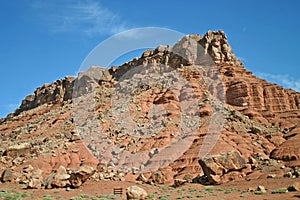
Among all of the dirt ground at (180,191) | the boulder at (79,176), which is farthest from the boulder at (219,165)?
the boulder at (79,176)

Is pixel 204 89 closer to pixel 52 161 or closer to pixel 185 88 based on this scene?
pixel 185 88

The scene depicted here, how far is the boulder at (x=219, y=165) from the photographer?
107 ft

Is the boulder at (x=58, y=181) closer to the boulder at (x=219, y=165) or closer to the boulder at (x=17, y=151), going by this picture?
the boulder at (x=219, y=165)

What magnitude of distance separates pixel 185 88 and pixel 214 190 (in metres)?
32.3

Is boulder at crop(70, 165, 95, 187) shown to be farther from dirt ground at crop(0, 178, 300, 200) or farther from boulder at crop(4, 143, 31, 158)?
boulder at crop(4, 143, 31, 158)

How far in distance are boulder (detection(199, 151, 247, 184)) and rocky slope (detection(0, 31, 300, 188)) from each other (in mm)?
88

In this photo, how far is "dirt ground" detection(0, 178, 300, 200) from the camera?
80.6 feet

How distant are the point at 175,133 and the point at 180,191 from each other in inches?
697

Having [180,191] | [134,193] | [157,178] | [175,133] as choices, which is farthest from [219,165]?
[175,133]

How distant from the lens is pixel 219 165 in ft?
109

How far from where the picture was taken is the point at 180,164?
3975 cm

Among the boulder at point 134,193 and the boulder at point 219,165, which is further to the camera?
the boulder at point 219,165

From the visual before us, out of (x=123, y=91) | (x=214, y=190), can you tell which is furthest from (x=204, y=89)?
(x=214, y=190)

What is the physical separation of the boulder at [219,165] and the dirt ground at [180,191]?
1431 mm
